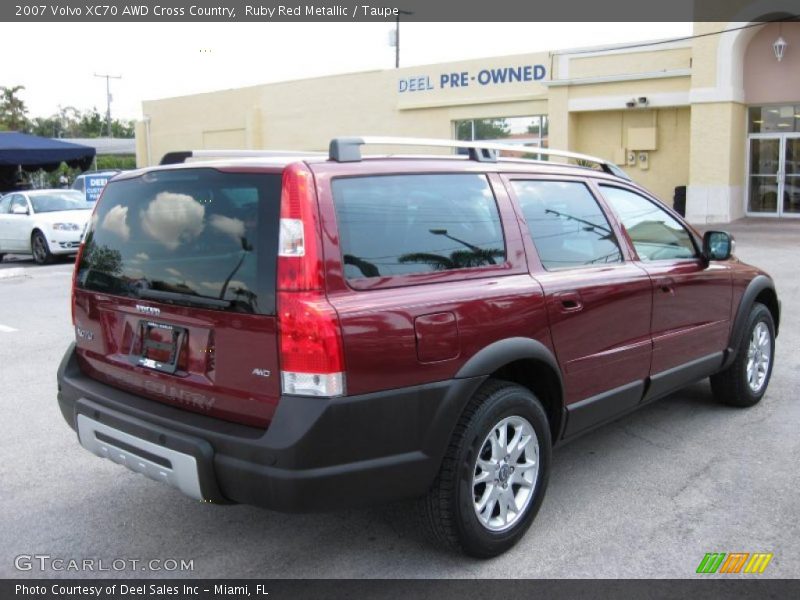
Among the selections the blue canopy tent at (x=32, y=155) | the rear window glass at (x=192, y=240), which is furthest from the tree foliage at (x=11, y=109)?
the rear window glass at (x=192, y=240)

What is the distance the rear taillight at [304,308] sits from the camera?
2994 millimetres

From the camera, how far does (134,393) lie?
12.0 ft

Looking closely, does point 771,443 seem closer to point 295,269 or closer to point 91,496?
point 295,269

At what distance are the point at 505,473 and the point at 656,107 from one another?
20.4m

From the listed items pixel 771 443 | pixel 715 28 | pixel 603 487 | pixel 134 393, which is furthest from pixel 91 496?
pixel 715 28

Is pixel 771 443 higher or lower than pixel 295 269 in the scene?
lower

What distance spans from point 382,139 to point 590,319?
54.9 inches

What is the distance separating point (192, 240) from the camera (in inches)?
134

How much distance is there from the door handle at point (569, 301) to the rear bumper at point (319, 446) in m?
0.72

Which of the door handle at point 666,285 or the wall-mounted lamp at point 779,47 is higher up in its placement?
the wall-mounted lamp at point 779,47

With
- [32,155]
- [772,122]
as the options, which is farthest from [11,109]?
[772,122]

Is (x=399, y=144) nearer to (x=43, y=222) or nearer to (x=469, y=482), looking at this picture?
(x=469, y=482)

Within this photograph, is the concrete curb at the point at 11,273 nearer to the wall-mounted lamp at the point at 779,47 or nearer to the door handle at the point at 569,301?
the door handle at the point at 569,301

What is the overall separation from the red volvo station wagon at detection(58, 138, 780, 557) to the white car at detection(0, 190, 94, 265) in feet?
43.3
